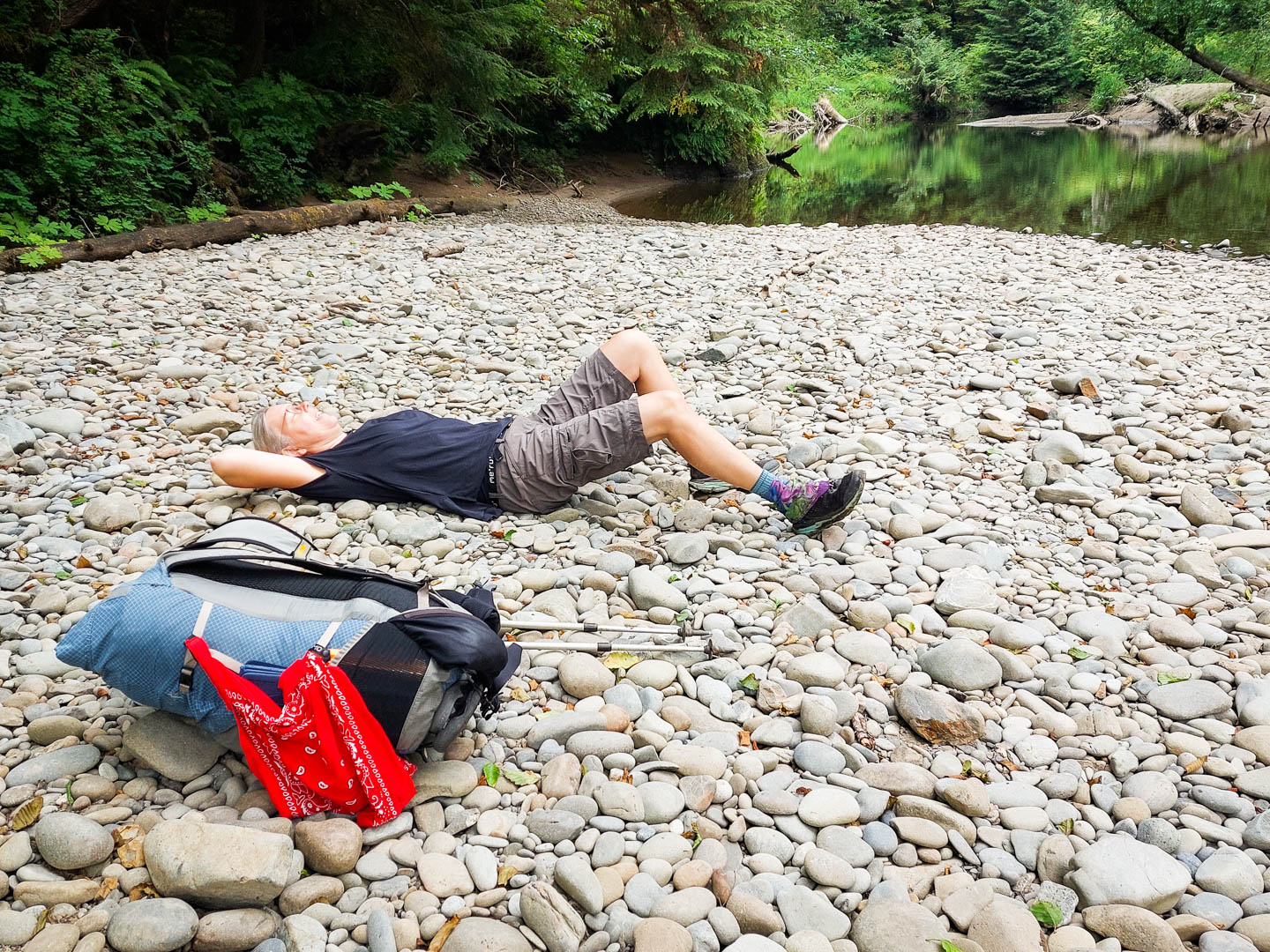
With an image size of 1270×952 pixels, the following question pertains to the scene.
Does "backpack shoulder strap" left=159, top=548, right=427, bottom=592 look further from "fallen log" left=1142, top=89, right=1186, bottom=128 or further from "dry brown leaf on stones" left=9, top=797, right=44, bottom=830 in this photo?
"fallen log" left=1142, top=89, right=1186, bottom=128

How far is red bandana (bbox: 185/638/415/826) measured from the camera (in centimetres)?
209

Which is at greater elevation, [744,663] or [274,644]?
[274,644]

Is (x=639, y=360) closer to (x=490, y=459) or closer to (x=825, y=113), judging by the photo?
(x=490, y=459)

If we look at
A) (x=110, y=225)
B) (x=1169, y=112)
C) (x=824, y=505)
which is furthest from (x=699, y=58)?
(x=1169, y=112)

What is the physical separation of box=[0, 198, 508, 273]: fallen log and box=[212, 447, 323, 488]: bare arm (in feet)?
16.3

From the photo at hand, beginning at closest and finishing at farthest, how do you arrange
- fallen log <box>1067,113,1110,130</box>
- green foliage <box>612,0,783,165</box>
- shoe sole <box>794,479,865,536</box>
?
shoe sole <box>794,479,865,536</box>, green foliage <box>612,0,783,165</box>, fallen log <box>1067,113,1110,130</box>

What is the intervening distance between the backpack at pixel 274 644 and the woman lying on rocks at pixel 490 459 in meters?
1.31

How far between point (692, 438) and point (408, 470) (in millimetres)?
1223

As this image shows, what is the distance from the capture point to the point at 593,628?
291 centimetres

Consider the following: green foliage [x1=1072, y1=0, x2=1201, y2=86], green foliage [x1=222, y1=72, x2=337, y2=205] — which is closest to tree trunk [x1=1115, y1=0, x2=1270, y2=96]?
green foliage [x1=1072, y1=0, x2=1201, y2=86]

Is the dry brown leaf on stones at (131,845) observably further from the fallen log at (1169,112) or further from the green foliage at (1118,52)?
the fallen log at (1169,112)

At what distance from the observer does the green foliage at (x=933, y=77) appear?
41.6 meters

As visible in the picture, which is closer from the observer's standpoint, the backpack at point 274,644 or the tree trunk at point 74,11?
the backpack at point 274,644

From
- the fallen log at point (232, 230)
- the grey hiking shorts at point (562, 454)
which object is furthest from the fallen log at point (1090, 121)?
the grey hiking shorts at point (562, 454)
